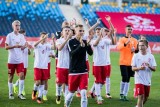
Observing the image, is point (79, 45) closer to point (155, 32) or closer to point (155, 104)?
point (155, 104)

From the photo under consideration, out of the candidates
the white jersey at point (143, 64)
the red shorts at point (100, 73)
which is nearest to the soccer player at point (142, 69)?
the white jersey at point (143, 64)

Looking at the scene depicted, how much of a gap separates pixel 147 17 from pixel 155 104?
118 feet

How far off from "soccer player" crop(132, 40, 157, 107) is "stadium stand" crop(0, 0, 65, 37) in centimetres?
3033

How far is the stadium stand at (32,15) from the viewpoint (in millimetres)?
42031

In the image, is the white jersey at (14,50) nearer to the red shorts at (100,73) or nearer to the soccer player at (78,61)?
the red shorts at (100,73)

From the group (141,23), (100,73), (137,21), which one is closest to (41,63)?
(100,73)

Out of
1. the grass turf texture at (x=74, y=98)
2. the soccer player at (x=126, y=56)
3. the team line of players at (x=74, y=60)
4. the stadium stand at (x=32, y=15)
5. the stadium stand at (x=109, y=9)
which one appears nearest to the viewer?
the team line of players at (x=74, y=60)

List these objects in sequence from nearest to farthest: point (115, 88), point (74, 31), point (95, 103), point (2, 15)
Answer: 1. point (74, 31)
2. point (95, 103)
3. point (115, 88)
4. point (2, 15)

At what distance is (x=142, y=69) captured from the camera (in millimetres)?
10633

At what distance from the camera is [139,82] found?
1077cm

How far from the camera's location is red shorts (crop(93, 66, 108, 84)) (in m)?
13.3

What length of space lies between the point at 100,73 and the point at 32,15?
32.0m

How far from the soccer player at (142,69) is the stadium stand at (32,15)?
3033 cm

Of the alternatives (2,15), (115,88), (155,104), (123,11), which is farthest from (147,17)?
(155,104)
